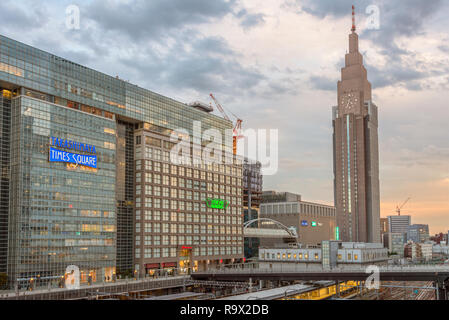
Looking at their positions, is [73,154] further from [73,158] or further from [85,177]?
[85,177]

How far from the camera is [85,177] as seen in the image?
120625mm

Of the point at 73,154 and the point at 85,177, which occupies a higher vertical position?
the point at 73,154

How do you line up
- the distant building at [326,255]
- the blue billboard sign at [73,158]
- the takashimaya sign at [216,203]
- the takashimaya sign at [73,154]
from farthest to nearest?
1. the takashimaya sign at [216,203]
2. the distant building at [326,255]
3. the takashimaya sign at [73,154]
4. the blue billboard sign at [73,158]

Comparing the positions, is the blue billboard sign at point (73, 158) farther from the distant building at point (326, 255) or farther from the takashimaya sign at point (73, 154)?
the distant building at point (326, 255)

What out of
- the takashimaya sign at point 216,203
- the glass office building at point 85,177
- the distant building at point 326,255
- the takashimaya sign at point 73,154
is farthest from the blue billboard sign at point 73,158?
the distant building at point 326,255

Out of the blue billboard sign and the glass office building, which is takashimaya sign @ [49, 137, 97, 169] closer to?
the blue billboard sign

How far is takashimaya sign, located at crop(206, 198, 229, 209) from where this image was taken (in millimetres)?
170500

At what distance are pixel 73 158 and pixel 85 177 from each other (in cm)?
622

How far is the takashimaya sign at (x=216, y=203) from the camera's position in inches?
6713

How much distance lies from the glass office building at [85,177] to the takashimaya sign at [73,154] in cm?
25

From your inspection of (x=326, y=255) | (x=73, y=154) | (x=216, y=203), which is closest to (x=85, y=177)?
(x=73, y=154)

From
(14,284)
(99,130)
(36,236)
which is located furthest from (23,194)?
(99,130)
